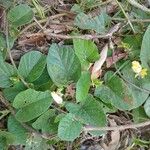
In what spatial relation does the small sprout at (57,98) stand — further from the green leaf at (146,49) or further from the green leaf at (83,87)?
the green leaf at (146,49)

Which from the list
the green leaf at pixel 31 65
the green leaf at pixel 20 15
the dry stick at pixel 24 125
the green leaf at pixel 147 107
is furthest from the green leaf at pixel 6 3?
the green leaf at pixel 147 107

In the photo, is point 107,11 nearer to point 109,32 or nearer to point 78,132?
point 109,32

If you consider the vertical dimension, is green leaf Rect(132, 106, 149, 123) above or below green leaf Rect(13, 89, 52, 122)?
below

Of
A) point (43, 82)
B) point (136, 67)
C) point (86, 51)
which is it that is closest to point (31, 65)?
point (43, 82)

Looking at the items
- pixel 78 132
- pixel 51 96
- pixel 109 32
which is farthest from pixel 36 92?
pixel 109 32

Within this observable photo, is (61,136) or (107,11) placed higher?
(107,11)

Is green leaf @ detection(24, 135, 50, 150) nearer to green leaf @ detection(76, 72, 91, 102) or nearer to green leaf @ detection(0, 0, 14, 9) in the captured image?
green leaf @ detection(76, 72, 91, 102)

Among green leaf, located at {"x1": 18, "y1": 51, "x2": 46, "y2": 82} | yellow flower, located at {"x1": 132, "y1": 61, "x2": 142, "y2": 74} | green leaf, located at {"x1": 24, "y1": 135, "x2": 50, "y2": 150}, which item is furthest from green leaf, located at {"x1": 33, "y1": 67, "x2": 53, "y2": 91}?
yellow flower, located at {"x1": 132, "y1": 61, "x2": 142, "y2": 74}
